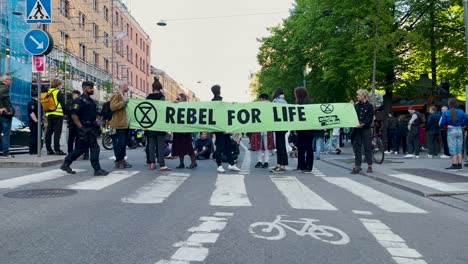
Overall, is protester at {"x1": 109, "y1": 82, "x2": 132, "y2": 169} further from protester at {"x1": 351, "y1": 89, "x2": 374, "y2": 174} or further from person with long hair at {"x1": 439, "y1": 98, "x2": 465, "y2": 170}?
person with long hair at {"x1": 439, "y1": 98, "x2": 465, "y2": 170}

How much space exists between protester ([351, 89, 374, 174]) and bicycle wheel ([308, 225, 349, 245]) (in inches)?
237

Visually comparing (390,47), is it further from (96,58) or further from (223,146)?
(96,58)

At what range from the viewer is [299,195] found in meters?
6.81

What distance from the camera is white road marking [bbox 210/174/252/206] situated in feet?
19.7

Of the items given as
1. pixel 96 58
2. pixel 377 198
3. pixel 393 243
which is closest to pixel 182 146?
pixel 377 198

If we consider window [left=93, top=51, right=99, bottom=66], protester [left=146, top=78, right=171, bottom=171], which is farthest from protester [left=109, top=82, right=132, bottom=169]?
window [left=93, top=51, right=99, bottom=66]

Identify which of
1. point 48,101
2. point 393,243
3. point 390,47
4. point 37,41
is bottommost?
point 393,243

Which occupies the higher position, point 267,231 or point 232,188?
point 232,188

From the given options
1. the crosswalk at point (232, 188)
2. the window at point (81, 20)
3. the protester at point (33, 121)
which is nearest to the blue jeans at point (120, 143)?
the crosswalk at point (232, 188)

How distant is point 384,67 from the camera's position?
77.5ft

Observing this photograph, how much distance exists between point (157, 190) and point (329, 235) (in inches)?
131

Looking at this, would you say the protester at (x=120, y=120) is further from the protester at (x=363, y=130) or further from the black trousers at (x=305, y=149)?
the protester at (x=363, y=130)

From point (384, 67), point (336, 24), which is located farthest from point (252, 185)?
point (336, 24)

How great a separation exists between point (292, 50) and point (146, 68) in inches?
1721
